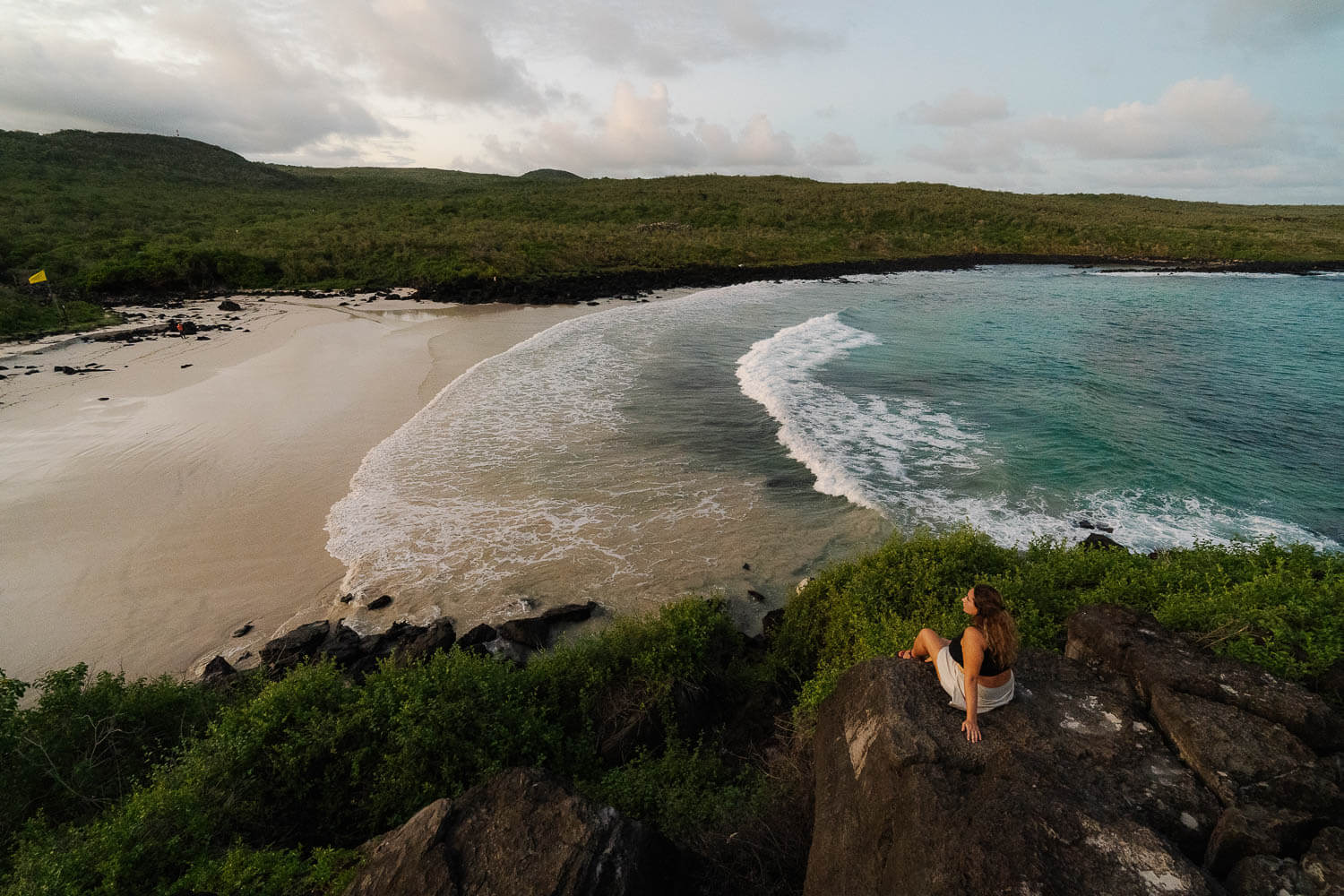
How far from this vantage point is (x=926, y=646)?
559 cm

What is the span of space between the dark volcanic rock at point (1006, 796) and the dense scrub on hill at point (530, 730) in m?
0.98

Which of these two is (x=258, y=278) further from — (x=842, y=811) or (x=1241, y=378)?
(x=1241, y=378)

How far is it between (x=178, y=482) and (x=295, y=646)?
26.1ft

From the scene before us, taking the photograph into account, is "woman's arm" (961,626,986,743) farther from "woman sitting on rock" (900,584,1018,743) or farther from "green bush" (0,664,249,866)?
"green bush" (0,664,249,866)

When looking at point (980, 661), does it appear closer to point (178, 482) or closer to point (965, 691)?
point (965, 691)

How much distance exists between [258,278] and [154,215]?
29037 mm

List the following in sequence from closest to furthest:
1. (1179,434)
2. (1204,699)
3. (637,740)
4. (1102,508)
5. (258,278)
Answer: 1. (1204,699)
2. (637,740)
3. (1102,508)
4. (1179,434)
5. (258,278)

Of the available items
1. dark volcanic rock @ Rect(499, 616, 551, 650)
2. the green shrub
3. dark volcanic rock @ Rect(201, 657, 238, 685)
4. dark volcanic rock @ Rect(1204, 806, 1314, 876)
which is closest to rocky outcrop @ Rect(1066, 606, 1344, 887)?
dark volcanic rock @ Rect(1204, 806, 1314, 876)

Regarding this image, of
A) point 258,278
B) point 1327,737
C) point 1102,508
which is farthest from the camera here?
point 258,278

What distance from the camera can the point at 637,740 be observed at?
694 cm

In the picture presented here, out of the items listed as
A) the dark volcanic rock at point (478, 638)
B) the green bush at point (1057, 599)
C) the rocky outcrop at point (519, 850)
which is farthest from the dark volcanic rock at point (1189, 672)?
the dark volcanic rock at point (478, 638)

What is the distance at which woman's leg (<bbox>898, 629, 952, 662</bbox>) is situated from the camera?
544cm

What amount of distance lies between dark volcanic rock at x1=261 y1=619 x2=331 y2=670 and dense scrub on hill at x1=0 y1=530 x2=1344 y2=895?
0.68 metres

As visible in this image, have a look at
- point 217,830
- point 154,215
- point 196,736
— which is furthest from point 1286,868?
point 154,215
